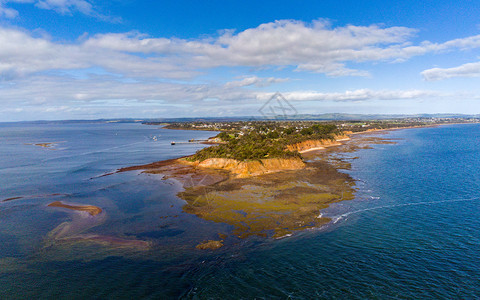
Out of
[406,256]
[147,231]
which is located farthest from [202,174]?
[406,256]

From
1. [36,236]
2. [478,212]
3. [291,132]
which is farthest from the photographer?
[291,132]

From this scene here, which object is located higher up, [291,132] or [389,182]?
[291,132]

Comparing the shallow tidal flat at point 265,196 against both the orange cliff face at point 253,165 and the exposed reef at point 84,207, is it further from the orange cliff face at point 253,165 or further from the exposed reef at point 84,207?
the exposed reef at point 84,207

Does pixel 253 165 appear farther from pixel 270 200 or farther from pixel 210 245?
pixel 210 245

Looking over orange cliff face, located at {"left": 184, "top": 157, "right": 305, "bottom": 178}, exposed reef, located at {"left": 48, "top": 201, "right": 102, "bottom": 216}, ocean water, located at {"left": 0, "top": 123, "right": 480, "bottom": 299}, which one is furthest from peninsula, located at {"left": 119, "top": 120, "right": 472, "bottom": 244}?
exposed reef, located at {"left": 48, "top": 201, "right": 102, "bottom": 216}

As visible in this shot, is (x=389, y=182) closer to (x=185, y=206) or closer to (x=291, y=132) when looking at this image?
(x=185, y=206)

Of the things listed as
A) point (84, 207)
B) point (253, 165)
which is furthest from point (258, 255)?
point (253, 165)

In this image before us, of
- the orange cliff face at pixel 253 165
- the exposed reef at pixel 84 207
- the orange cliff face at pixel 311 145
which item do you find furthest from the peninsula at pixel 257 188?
the orange cliff face at pixel 311 145
